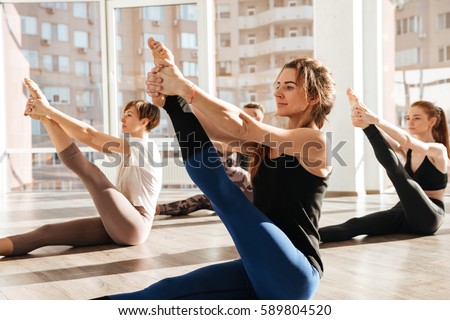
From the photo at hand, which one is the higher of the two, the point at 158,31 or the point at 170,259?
the point at 158,31

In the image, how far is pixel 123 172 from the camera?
3004 millimetres

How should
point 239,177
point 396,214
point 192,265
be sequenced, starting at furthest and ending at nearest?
point 239,177
point 396,214
point 192,265

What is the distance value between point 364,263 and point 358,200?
117 inches

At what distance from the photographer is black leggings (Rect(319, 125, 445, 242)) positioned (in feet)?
9.81

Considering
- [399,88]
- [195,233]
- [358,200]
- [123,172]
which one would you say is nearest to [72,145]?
[123,172]

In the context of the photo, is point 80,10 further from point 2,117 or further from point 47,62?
point 2,117

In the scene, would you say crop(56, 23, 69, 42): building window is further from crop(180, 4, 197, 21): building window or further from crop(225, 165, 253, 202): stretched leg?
crop(225, 165, 253, 202): stretched leg

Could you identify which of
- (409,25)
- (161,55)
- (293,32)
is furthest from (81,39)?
(161,55)

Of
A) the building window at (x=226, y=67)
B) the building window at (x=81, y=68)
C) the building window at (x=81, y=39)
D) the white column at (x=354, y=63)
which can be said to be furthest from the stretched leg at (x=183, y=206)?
the building window at (x=81, y=39)

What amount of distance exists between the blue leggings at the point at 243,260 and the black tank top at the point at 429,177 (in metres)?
1.92

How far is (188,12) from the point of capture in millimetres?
7020

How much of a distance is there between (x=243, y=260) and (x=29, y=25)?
21.4ft

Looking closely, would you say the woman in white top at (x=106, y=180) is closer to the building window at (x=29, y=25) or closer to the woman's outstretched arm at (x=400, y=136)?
the woman's outstretched arm at (x=400, y=136)

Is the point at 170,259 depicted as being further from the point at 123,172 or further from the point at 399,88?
the point at 399,88
